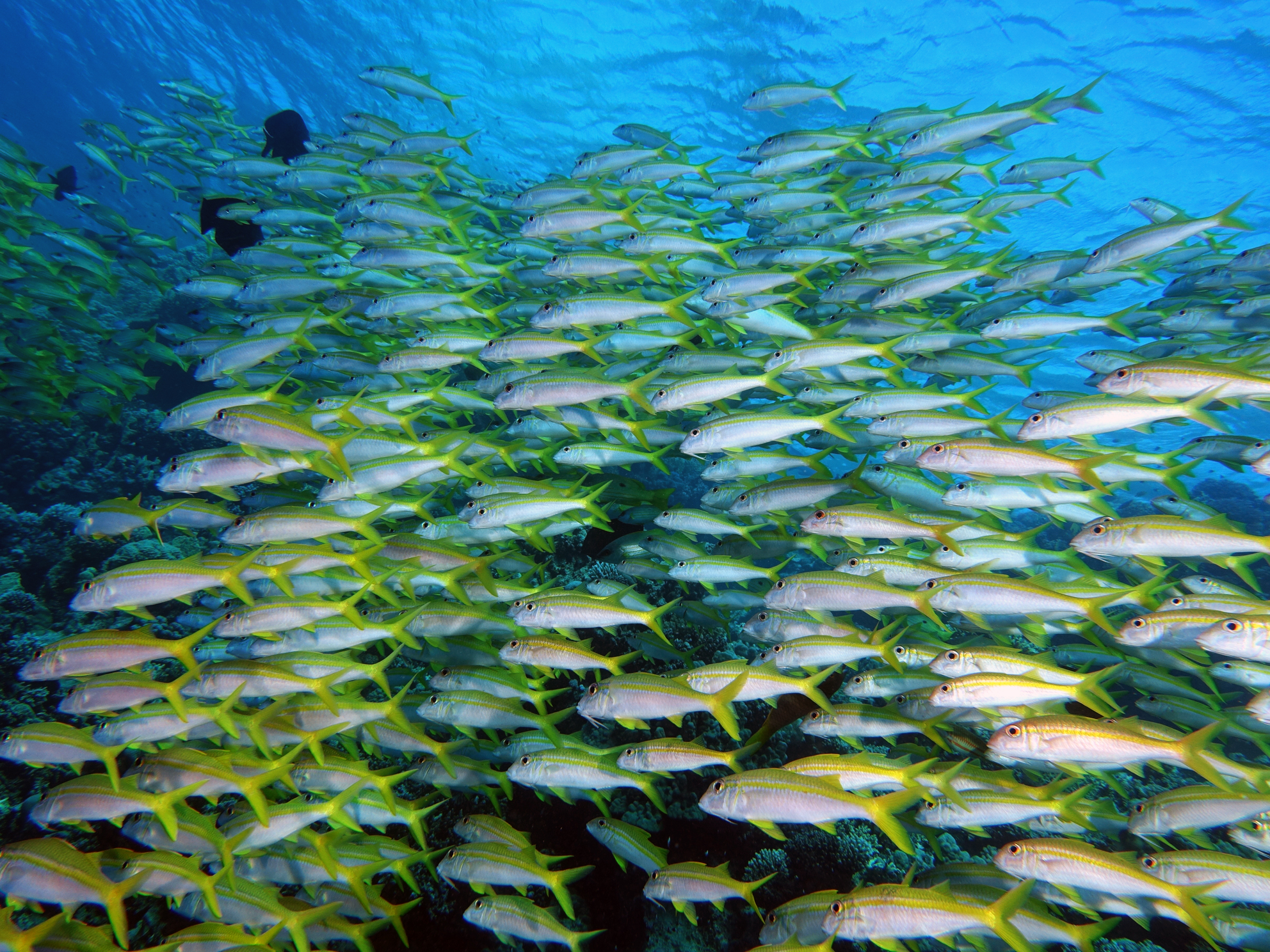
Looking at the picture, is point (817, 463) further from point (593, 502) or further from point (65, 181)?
point (65, 181)

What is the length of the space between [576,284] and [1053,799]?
6604mm

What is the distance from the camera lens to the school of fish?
269 cm

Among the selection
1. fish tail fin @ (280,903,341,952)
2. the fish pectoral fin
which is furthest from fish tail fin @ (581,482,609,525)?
the fish pectoral fin

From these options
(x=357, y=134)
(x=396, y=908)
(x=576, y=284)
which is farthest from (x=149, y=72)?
(x=396, y=908)

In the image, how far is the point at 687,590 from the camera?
6.75m

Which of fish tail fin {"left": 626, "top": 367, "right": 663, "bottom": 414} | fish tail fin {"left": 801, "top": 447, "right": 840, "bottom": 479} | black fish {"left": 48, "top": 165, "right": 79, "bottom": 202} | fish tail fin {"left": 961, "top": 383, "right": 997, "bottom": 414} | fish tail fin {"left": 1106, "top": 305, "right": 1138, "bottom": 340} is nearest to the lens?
fish tail fin {"left": 961, "top": 383, "right": 997, "bottom": 414}

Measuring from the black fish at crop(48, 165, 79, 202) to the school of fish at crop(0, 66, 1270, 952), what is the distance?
23.2ft

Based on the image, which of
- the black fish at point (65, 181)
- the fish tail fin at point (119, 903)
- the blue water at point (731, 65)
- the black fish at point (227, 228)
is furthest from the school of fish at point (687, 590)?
the blue water at point (731, 65)

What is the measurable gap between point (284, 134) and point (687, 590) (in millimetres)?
10228

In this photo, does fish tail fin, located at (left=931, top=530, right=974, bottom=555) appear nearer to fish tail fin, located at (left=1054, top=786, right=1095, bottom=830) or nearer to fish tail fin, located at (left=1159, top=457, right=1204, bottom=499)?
fish tail fin, located at (left=1159, top=457, right=1204, bottom=499)

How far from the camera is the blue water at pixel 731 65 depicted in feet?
48.5

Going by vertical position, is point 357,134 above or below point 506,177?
below

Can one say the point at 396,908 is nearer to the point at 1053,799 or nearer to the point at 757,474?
the point at 1053,799

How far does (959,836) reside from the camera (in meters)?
4.76
